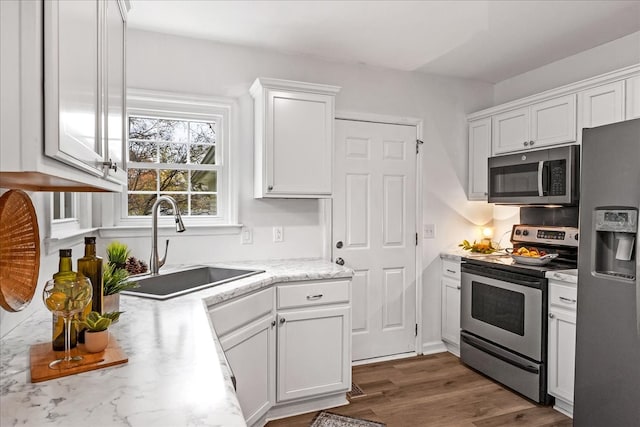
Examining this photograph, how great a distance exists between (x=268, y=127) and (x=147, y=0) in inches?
40.2

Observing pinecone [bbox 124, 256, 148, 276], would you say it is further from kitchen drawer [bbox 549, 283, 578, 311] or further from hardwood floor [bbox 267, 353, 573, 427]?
kitchen drawer [bbox 549, 283, 578, 311]

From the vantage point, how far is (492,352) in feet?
9.93

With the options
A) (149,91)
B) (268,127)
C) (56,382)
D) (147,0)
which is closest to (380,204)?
(268,127)

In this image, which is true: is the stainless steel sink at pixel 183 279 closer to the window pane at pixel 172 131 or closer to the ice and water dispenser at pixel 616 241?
the window pane at pixel 172 131

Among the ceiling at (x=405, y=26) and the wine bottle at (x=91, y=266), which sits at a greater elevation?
the ceiling at (x=405, y=26)

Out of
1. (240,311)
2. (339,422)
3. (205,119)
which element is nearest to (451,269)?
(339,422)

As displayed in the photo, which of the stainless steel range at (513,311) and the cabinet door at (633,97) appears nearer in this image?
the cabinet door at (633,97)

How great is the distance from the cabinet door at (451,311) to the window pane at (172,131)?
8.20 ft

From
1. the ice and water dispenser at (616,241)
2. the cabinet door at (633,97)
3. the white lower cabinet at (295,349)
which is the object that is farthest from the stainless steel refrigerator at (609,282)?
the white lower cabinet at (295,349)

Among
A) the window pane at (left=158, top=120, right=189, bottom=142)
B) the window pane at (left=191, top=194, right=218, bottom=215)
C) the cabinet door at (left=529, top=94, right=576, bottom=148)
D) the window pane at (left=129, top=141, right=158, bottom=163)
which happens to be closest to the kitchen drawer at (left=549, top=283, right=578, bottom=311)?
the cabinet door at (left=529, top=94, right=576, bottom=148)

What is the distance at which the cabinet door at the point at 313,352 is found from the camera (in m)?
2.47

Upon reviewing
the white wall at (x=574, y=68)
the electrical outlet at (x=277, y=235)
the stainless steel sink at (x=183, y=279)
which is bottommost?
the stainless steel sink at (x=183, y=279)

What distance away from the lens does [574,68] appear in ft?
10.5

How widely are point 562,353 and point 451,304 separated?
1085mm
